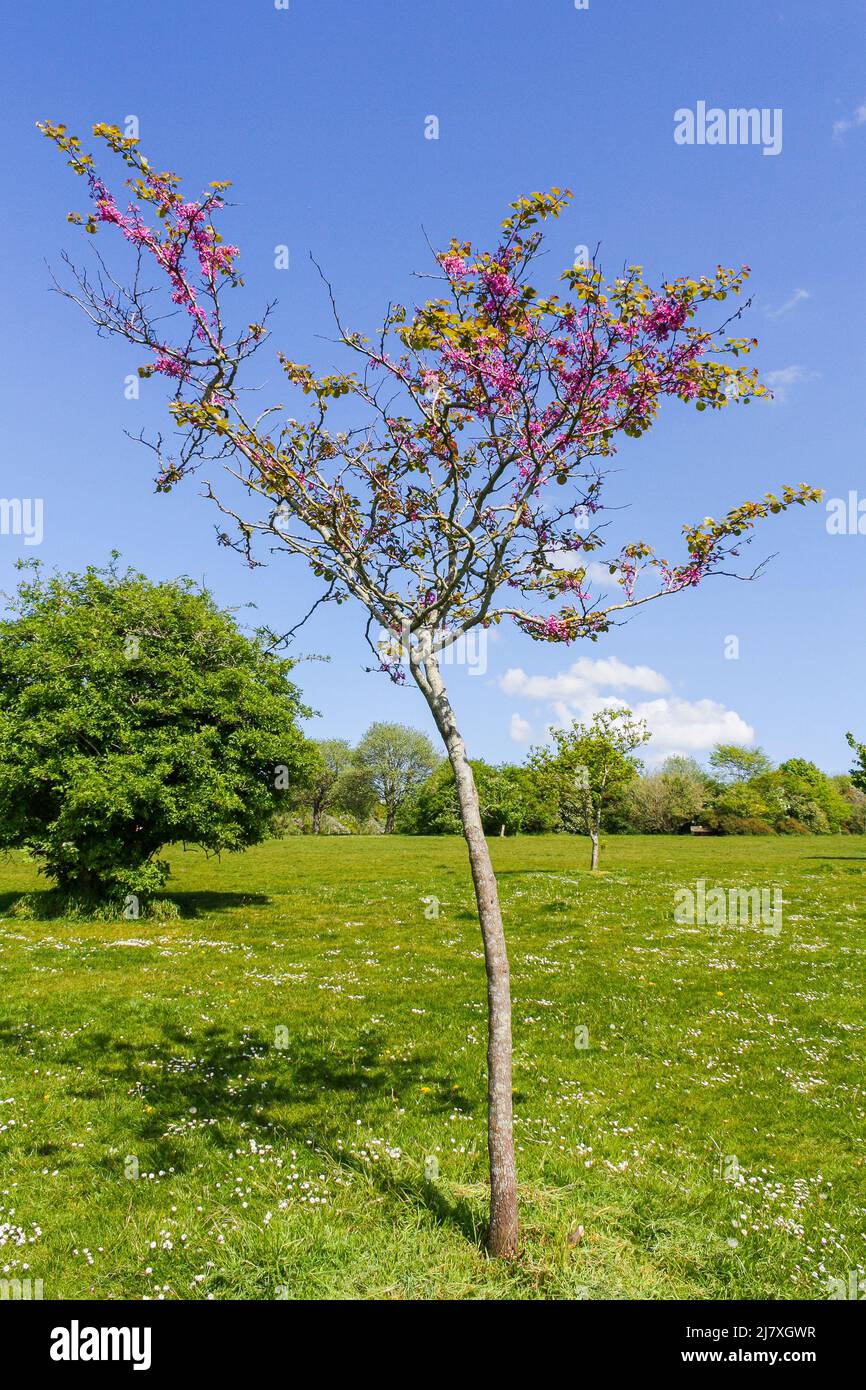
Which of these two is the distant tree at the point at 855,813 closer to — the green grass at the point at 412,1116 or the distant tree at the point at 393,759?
the distant tree at the point at 393,759

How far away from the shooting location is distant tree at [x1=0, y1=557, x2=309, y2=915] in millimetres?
25250

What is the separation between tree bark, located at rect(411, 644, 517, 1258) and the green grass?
1.27ft

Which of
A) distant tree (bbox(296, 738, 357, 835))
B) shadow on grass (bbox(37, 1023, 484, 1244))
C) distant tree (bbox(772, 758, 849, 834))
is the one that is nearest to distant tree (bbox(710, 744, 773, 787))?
distant tree (bbox(772, 758, 849, 834))

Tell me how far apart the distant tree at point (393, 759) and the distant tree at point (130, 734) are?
94068mm

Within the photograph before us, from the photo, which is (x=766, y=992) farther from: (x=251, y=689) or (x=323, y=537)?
(x=251, y=689)

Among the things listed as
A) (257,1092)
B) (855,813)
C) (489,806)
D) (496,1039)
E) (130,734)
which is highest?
(130,734)

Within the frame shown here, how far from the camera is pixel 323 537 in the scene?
27.8ft

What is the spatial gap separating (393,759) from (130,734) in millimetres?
98906

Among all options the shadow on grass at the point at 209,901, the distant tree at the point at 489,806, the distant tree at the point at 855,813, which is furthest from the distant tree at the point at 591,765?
the distant tree at the point at 855,813

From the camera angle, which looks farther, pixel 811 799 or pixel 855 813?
pixel 855 813

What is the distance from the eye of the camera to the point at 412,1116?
1070 centimetres

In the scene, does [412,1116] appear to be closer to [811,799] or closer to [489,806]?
[489,806]

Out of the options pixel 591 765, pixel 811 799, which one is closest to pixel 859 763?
pixel 591 765

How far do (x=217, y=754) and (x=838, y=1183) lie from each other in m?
23.8
